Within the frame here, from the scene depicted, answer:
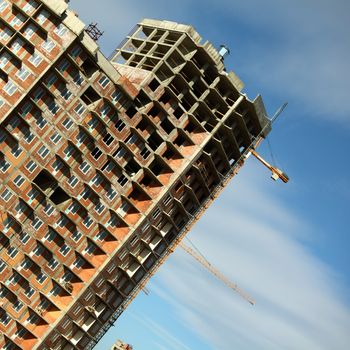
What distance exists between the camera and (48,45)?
100m

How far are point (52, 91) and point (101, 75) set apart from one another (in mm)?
7795

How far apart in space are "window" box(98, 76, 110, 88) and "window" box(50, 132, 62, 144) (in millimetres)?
9805

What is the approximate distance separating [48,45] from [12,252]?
29.5 m

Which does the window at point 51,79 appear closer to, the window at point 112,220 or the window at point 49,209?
the window at point 49,209

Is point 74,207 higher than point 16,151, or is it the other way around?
point 16,151

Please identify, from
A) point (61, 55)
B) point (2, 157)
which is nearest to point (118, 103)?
point (61, 55)

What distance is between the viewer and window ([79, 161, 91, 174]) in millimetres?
105688

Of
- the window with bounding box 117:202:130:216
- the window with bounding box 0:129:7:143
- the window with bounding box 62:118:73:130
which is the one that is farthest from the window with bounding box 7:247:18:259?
the window with bounding box 62:118:73:130

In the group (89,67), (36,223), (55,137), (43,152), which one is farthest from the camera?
(89,67)

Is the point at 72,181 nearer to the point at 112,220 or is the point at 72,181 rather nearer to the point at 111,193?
the point at 111,193

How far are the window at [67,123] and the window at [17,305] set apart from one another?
2575 centimetres

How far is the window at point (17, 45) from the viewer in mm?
99375

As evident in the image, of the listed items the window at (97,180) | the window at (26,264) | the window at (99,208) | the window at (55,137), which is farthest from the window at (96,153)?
the window at (26,264)

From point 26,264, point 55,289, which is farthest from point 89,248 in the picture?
point 26,264
